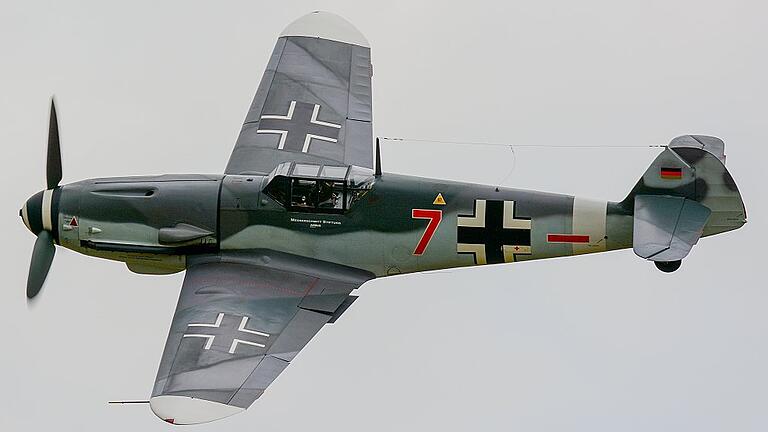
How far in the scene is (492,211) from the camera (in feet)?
86.6

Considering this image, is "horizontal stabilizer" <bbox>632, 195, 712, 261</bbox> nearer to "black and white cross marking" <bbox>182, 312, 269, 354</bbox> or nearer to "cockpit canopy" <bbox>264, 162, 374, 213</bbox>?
"cockpit canopy" <bbox>264, 162, 374, 213</bbox>

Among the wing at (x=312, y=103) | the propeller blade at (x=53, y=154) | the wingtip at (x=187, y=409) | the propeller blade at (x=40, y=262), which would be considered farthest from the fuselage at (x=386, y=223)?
the wingtip at (x=187, y=409)

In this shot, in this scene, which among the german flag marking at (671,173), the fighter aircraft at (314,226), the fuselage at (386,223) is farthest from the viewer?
the fuselage at (386,223)

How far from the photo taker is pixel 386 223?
2648 centimetres

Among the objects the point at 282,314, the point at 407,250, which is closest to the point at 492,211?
the point at 407,250

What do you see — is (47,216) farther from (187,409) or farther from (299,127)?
(187,409)

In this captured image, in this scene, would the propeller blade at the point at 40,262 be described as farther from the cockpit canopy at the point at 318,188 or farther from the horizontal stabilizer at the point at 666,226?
the horizontal stabilizer at the point at 666,226

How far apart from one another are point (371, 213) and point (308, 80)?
3176 mm

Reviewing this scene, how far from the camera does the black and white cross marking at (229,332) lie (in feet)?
81.9

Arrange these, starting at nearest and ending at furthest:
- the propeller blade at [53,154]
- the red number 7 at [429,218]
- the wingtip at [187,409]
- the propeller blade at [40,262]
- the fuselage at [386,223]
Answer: the wingtip at [187,409] → the fuselage at [386,223] → the red number 7 at [429,218] → the propeller blade at [40,262] → the propeller blade at [53,154]

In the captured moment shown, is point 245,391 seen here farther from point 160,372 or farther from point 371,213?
point 371,213

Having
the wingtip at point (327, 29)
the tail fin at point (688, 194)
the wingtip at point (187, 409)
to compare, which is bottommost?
the wingtip at point (187, 409)

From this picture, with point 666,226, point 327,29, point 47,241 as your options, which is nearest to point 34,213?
point 47,241

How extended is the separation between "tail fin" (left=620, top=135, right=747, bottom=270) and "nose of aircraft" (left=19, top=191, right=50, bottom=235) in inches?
278
